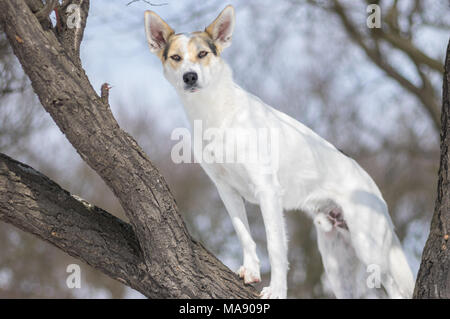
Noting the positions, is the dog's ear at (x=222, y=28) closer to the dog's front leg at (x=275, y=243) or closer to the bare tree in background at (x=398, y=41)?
the dog's front leg at (x=275, y=243)

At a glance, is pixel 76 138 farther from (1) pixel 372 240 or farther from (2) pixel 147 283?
(1) pixel 372 240

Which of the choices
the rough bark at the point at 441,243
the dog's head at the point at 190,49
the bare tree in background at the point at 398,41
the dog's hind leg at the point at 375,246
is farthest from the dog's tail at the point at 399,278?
the bare tree in background at the point at 398,41

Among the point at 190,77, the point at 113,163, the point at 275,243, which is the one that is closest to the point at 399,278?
the point at 275,243

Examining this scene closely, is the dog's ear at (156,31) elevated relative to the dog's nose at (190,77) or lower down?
elevated

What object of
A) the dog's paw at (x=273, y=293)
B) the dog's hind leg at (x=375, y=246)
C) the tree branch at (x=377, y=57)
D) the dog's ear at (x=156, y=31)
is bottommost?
the dog's paw at (x=273, y=293)

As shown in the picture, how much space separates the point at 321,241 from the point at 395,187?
18.6ft

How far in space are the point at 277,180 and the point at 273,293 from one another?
2.71 ft

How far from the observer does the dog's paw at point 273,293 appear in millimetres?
3822

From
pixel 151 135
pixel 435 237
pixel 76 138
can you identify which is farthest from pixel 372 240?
pixel 151 135

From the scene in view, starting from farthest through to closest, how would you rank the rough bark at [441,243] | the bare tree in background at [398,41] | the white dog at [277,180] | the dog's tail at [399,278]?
the bare tree in background at [398,41] < the dog's tail at [399,278] < the white dog at [277,180] < the rough bark at [441,243]

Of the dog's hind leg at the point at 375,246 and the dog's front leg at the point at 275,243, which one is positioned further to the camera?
the dog's hind leg at the point at 375,246

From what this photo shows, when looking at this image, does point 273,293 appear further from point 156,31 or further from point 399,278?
point 156,31

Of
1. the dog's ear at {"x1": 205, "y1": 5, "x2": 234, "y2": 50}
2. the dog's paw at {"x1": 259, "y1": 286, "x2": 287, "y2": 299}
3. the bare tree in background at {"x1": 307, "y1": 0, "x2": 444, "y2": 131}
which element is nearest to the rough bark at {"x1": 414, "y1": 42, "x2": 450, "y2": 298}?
the dog's paw at {"x1": 259, "y1": 286, "x2": 287, "y2": 299}
